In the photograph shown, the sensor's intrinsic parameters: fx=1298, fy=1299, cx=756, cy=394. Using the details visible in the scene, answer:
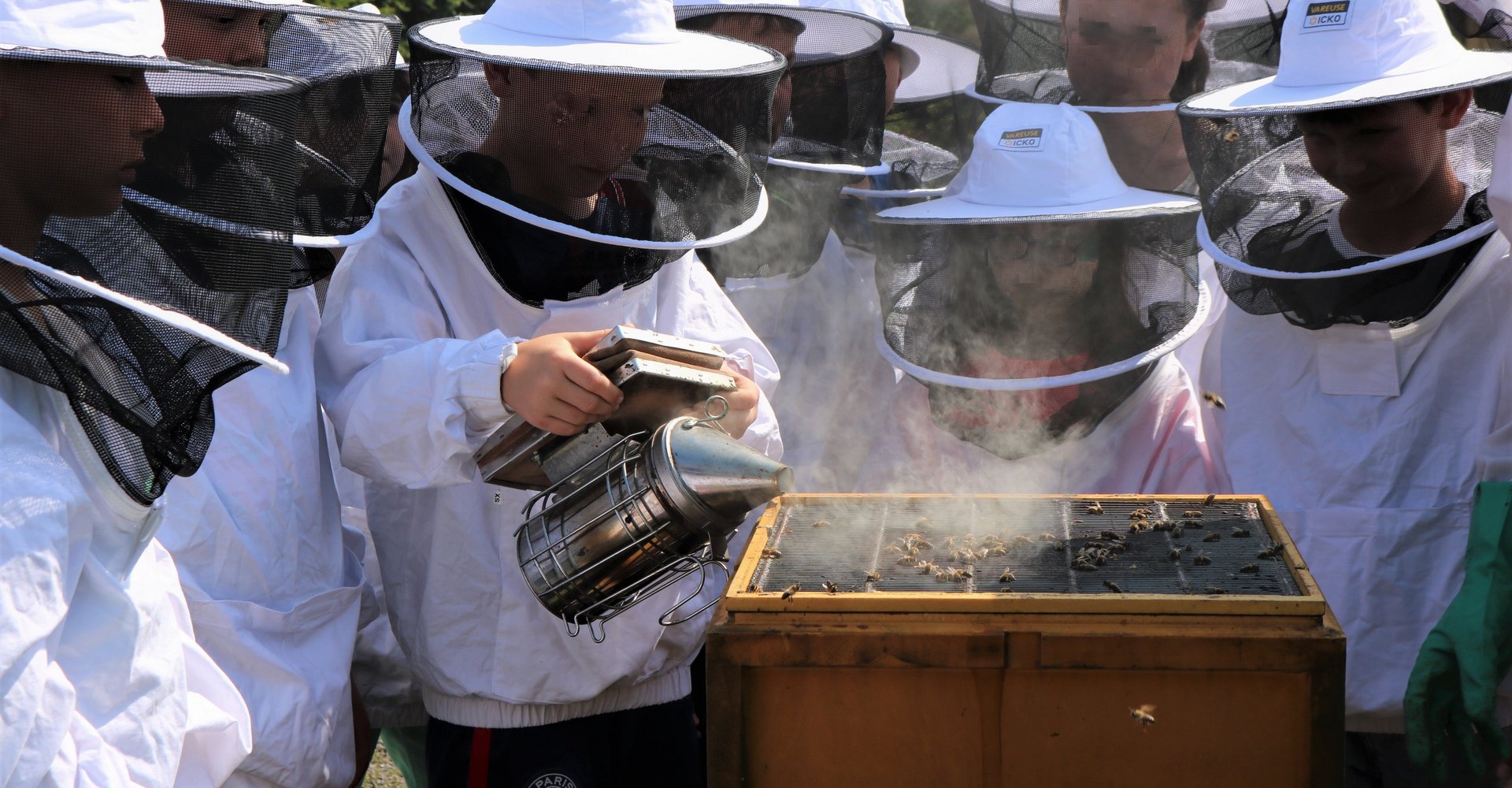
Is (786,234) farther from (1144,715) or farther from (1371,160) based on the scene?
(1144,715)

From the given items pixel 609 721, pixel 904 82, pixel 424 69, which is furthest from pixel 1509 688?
pixel 904 82

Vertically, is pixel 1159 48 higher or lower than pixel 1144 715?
higher

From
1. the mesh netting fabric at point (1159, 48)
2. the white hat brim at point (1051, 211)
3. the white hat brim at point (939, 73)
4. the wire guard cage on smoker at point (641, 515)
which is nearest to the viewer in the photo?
the wire guard cage on smoker at point (641, 515)

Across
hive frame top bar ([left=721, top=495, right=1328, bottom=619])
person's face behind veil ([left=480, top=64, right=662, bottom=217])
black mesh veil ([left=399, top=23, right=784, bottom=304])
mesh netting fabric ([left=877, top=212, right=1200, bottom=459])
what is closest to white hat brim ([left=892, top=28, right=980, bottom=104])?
mesh netting fabric ([left=877, top=212, right=1200, bottom=459])

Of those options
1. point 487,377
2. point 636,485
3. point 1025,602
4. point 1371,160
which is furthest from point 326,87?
point 1371,160

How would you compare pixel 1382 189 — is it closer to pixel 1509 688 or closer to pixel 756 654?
pixel 1509 688

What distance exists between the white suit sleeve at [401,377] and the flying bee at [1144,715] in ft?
3.66

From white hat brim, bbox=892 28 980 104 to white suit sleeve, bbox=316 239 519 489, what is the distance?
236cm

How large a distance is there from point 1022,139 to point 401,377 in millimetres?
1651

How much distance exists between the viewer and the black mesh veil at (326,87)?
2404 millimetres

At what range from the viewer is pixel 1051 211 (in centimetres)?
298

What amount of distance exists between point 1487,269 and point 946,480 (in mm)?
1219

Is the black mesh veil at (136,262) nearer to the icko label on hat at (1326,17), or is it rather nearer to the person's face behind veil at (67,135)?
the person's face behind veil at (67,135)

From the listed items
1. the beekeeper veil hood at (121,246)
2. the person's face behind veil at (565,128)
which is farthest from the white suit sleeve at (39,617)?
the person's face behind veil at (565,128)
